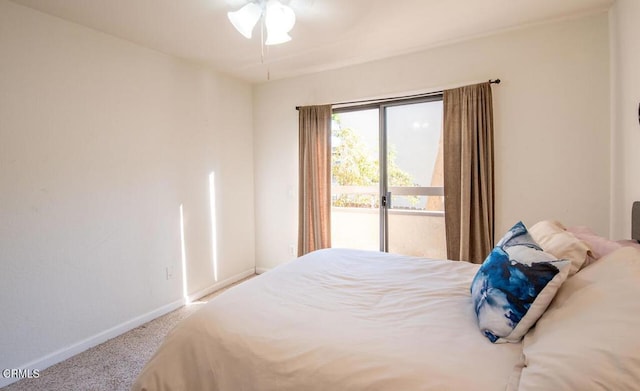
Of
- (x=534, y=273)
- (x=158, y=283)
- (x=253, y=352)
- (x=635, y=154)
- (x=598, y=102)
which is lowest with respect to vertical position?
(x=158, y=283)

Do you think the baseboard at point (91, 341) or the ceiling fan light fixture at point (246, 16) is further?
the baseboard at point (91, 341)

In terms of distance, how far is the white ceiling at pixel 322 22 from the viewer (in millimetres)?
2154

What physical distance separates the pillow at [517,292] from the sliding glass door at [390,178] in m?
1.90

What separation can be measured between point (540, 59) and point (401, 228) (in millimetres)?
1920

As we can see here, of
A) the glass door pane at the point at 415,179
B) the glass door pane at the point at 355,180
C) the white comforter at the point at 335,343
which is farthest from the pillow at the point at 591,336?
the glass door pane at the point at 355,180

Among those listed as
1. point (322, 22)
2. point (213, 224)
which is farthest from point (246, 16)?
point (213, 224)

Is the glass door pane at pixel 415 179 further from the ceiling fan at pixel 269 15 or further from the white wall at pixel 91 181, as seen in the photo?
the white wall at pixel 91 181

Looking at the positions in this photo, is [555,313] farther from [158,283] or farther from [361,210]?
[158,283]

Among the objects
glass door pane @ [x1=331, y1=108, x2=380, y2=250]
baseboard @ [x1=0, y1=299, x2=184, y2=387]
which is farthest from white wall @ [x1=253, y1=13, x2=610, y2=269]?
baseboard @ [x1=0, y1=299, x2=184, y2=387]

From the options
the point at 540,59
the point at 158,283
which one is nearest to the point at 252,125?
the point at 158,283

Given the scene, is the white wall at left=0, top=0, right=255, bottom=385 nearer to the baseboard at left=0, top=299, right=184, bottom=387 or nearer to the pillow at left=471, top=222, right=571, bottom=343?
the baseboard at left=0, top=299, right=184, bottom=387

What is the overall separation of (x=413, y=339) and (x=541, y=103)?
2.46 meters

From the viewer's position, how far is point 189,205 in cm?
320

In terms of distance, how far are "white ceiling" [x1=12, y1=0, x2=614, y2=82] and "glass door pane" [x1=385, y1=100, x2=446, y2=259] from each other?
2.15 feet
